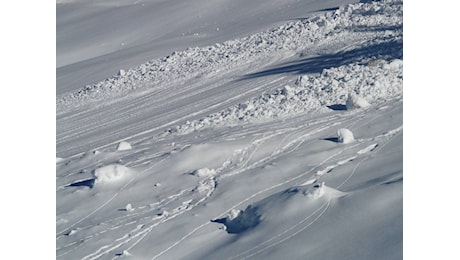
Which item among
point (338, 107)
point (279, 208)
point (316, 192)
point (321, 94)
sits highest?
point (321, 94)

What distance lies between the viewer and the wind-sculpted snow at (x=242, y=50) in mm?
9719

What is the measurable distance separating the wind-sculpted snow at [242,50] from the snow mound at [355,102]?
99.5 inches

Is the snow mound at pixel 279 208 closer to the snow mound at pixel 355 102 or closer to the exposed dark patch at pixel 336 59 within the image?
the snow mound at pixel 355 102

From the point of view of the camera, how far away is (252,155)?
625 centimetres

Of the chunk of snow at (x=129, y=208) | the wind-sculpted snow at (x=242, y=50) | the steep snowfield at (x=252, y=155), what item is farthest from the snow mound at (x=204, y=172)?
the wind-sculpted snow at (x=242, y=50)

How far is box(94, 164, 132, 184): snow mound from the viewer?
6269 mm

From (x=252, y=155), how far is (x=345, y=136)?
33.1 inches

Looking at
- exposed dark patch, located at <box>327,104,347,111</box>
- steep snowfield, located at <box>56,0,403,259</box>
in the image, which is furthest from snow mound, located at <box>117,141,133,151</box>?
exposed dark patch, located at <box>327,104,347,111</box>

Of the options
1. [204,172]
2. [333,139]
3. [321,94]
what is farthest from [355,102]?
[204,172]

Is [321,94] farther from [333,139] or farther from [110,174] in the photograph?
[110,174]

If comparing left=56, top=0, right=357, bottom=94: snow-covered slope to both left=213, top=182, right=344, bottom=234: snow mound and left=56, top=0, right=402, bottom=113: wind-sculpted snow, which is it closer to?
left=56, top=0, right=402, bottom=113: wind-sculpted snow
